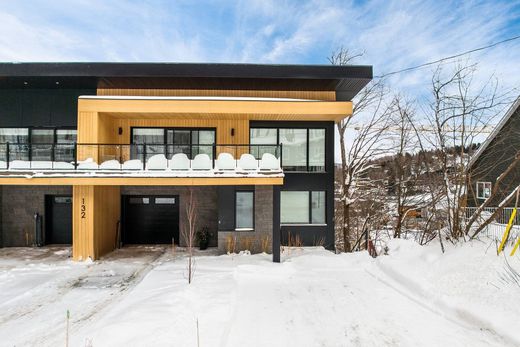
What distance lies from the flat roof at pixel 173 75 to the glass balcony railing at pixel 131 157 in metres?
2.66

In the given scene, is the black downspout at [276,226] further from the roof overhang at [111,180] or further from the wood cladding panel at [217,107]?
the wood cladding panel at [217,107]

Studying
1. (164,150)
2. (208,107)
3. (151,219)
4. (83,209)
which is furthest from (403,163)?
(83,209)

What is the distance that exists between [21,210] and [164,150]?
7.19 metres

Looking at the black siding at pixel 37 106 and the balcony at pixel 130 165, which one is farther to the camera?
the black siding at pixel 37 106

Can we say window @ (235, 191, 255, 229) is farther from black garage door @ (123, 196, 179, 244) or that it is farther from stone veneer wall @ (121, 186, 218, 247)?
black garage door @ (123, 196, 179, 244)

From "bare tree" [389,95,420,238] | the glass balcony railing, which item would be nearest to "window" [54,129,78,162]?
the glass balcony railing

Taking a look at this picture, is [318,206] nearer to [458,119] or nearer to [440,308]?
[458,119]

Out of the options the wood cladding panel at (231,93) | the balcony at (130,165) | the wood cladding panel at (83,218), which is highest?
the wood cladding panel at (231,93)

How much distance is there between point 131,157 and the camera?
11273 millimetres

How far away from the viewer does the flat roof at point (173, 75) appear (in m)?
10.5

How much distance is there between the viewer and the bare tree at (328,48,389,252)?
Answer: 16.7 m

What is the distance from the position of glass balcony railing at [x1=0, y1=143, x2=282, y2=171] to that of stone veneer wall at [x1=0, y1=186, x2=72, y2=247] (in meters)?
1.89

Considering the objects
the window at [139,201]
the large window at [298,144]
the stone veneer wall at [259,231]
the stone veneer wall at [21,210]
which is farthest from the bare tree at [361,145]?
the stone veneer wall at [21,210]

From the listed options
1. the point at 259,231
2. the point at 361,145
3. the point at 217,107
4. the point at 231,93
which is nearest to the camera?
the point at 217,107
